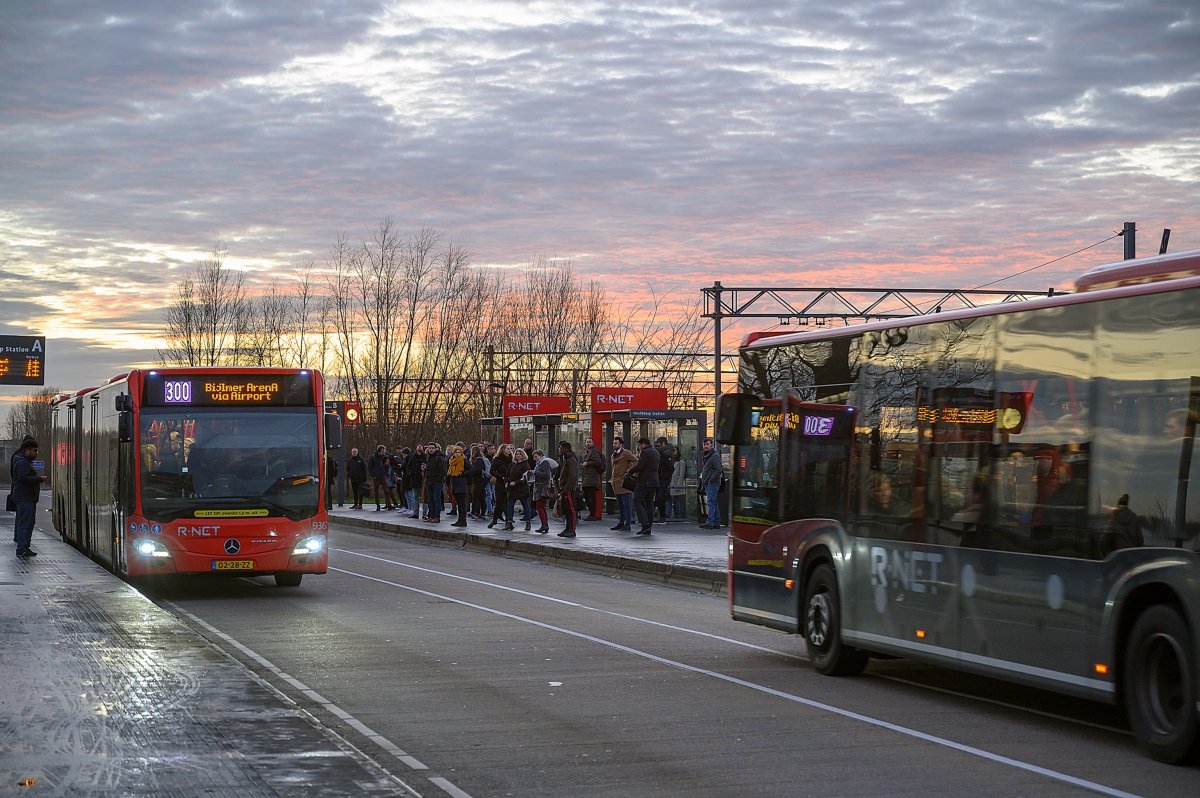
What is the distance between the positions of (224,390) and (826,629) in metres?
9.62

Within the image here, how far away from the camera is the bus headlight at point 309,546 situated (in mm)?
19094

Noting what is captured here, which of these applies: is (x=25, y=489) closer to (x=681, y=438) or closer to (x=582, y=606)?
(x=582, y=606)

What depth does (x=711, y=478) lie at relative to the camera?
3209cm

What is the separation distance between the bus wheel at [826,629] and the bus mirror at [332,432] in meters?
8.12

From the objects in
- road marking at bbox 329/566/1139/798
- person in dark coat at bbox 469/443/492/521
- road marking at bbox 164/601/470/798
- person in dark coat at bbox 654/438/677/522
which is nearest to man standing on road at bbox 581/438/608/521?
person in dark coat at bbox 654/438/677/522

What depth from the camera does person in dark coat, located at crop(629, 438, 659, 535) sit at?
29.5 m

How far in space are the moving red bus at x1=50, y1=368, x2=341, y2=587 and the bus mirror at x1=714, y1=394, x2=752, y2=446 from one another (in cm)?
690

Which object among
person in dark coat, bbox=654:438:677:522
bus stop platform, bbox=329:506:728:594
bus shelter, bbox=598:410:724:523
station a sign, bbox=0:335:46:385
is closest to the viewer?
bus stop platform, bbox=329:506:728:594

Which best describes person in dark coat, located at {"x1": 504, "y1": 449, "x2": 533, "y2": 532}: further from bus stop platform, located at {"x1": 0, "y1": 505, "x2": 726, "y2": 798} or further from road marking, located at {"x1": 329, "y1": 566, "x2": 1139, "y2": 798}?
road marking, located at {"x1": 329, "y1": 566, "x2": 1139, "y2": 798}

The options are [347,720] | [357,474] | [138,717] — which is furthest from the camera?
[357,474]

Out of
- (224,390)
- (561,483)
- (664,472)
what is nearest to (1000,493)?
(224,390)

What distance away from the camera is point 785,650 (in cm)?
1403

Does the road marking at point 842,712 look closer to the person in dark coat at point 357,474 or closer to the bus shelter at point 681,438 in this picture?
the bus shelter at point 681,438

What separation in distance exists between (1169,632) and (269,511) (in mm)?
12506
